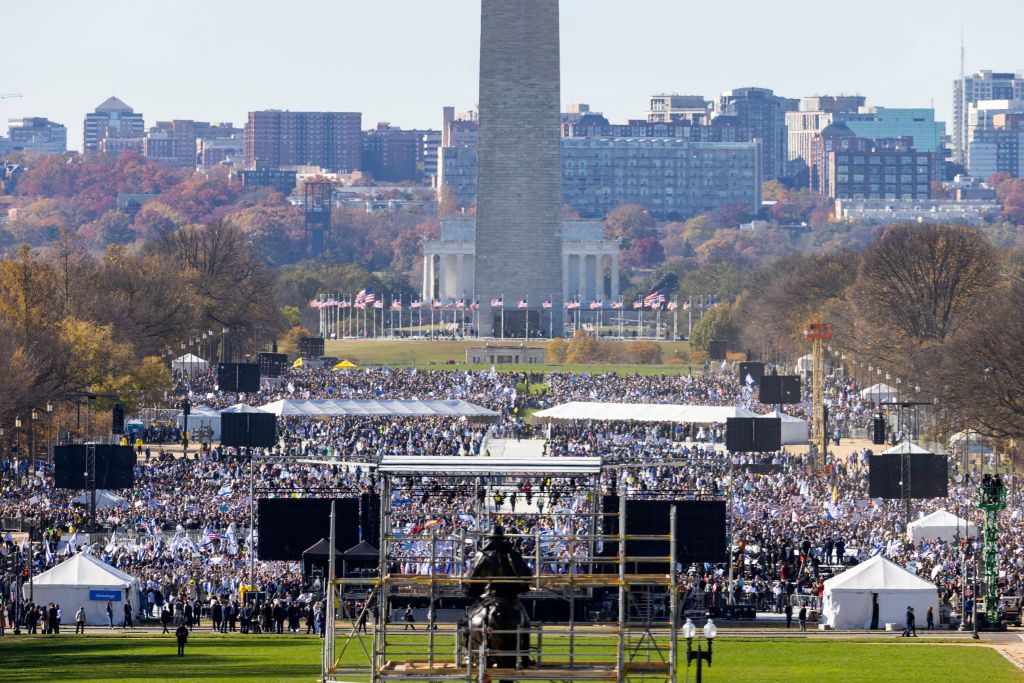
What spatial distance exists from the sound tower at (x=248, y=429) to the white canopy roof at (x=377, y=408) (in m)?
13.8

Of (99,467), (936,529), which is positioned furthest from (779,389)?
(99,467)

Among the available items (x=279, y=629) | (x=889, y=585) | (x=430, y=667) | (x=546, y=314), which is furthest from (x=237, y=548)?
(x=546, y=314)

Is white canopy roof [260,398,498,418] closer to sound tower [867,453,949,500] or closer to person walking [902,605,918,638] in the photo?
sound tower [867,453,949,500]

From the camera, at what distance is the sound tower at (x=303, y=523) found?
52.1 meters

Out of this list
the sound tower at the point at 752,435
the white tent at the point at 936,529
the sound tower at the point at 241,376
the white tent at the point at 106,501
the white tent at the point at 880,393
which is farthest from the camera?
the white tent at the point at 880,393

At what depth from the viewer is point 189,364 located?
128 m

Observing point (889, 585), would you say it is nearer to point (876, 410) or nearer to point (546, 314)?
point (876, 410)

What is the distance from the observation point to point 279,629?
52.6m

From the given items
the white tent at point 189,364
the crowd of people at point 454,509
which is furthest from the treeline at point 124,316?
the crowd of people at point 454,509

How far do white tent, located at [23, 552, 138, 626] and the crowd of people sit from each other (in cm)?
93

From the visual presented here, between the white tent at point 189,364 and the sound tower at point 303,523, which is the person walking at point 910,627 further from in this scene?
the white tent at point 189,364

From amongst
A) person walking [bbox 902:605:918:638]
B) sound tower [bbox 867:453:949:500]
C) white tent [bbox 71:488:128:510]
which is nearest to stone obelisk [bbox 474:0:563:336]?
white tent [bbox 71:488:128:510]

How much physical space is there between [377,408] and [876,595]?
4804 centimetres

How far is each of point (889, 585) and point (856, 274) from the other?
282ft
